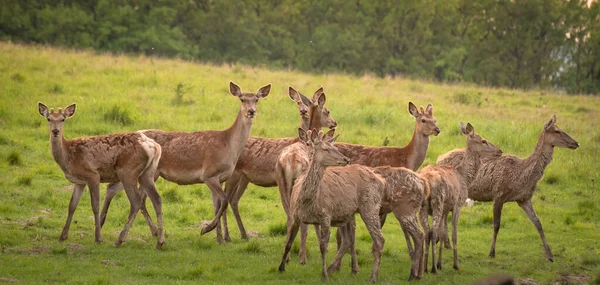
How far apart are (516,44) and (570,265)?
130 ft

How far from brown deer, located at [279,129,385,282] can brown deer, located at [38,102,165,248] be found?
2685mm

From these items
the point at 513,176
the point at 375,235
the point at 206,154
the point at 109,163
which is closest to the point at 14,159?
the point at 109,163

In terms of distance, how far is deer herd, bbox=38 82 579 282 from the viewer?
37.7 ft

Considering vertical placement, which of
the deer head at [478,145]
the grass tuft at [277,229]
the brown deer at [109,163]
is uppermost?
the deer head at [478,145]

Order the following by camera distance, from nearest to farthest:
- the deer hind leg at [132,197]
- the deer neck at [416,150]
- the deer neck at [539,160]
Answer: the deer hind leg at [132,197], the deer neck at [416,150], the deer neck at [539,160]

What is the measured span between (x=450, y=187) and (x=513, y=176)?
213 centimetres

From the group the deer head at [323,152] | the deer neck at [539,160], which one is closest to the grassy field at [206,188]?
the deer neck at [539,160]

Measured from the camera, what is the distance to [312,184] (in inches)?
438

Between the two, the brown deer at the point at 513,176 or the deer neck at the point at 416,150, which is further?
the brown deer at the point at 513,176

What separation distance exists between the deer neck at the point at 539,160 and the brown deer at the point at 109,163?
5894 mm

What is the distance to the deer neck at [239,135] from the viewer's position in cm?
1385

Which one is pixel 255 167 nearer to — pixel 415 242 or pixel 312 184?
pixel 312 184

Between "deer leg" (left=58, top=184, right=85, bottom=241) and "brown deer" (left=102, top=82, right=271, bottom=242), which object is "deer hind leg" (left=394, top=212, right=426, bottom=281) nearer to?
"brown deer" (left=102, top=82, right=271, bottom=242)

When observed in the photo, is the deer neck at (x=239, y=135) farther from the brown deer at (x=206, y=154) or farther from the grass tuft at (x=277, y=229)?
the grass tuft at (x=277, y=229)
